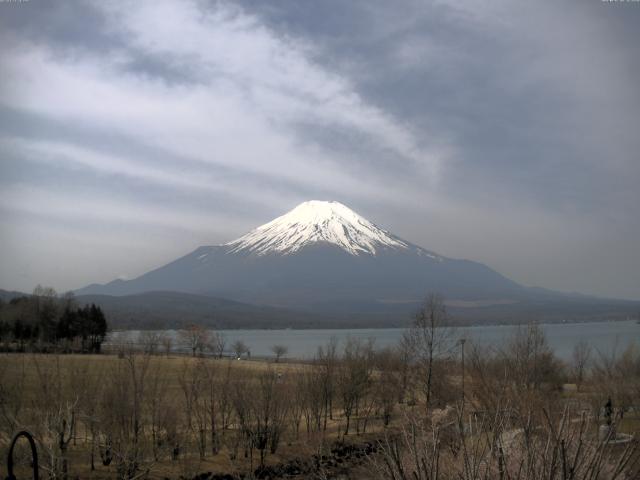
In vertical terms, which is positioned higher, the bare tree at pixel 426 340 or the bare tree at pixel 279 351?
the bare tree at pixel 426 340

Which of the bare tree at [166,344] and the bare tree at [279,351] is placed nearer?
the bare tree at [166,344]

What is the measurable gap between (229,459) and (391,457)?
1991cm

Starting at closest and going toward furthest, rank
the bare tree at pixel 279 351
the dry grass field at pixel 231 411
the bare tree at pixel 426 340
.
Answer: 1. the dry grass field at pixel 231 411
2. the bare tree at pixel 426 340
3. the bare tree at pixel 279 351

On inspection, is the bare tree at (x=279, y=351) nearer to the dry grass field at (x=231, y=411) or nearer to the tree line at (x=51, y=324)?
the tree line at (x=51, y=324)

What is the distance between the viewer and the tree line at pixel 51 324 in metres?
71.8

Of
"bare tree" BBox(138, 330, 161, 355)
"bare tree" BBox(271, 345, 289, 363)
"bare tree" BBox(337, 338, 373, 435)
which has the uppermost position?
"bare tree" BBox(138, 330, 161, 355)

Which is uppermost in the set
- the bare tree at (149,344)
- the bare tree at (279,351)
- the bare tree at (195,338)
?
the bare tree at (149,344)

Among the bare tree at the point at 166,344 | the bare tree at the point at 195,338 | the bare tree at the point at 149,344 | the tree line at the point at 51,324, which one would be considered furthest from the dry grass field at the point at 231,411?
the bare tree at the point at 195,338

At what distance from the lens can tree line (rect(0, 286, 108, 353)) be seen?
7175cm

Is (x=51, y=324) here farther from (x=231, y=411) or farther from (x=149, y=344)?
(x=231, y=411)

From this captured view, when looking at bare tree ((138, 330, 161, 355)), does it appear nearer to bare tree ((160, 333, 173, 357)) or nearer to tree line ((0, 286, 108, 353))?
bare tree ((160, 333, 173, 357))

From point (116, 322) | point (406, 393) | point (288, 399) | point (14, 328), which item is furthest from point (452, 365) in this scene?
point (116, 322)

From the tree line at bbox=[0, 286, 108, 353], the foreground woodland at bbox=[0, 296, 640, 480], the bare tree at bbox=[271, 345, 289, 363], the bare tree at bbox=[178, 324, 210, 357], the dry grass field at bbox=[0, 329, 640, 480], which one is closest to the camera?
the foreground woodland at bbox=[0, 296, 640, 480]

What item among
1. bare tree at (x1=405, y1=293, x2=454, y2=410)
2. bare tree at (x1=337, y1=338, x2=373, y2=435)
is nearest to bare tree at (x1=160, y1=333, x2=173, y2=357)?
bare tree at (x1=337, y1=338, x2=373, y2=435)
